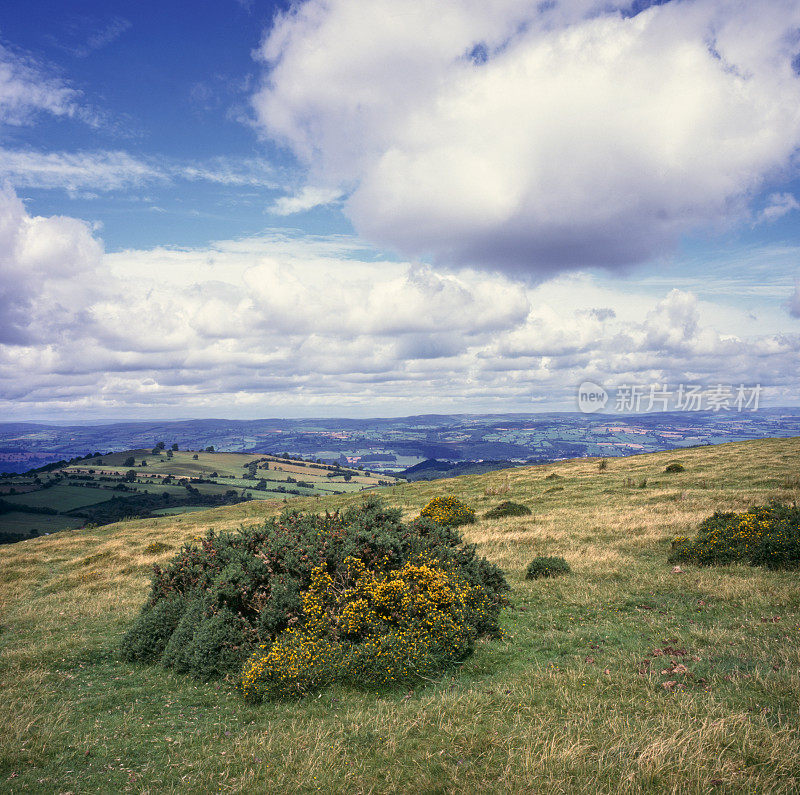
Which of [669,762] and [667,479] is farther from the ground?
[669,762]

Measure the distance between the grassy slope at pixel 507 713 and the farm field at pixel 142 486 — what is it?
3473 inches

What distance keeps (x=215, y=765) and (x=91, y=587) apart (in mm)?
19180

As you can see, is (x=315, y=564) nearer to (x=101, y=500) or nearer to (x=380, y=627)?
(x=380, y=627)

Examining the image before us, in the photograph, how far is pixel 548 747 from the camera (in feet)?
20.2

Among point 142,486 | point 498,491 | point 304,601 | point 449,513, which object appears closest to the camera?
point 304,601

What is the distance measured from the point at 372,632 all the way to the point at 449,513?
69.5 ft

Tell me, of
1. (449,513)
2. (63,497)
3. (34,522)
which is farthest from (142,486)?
(449,513)

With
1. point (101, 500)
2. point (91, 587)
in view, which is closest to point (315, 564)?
point (91, 587)

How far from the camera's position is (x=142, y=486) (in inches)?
5640

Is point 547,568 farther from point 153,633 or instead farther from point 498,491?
point 498,491

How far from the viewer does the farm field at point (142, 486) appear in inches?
4355

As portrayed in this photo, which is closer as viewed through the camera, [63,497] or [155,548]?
[155,548]

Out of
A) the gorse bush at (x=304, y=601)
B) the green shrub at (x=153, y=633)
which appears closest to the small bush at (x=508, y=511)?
the gorse bush at (x=304, y=601)

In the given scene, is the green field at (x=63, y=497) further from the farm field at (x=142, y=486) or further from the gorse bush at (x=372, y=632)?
the gorse bush at (x=372, y=632)
